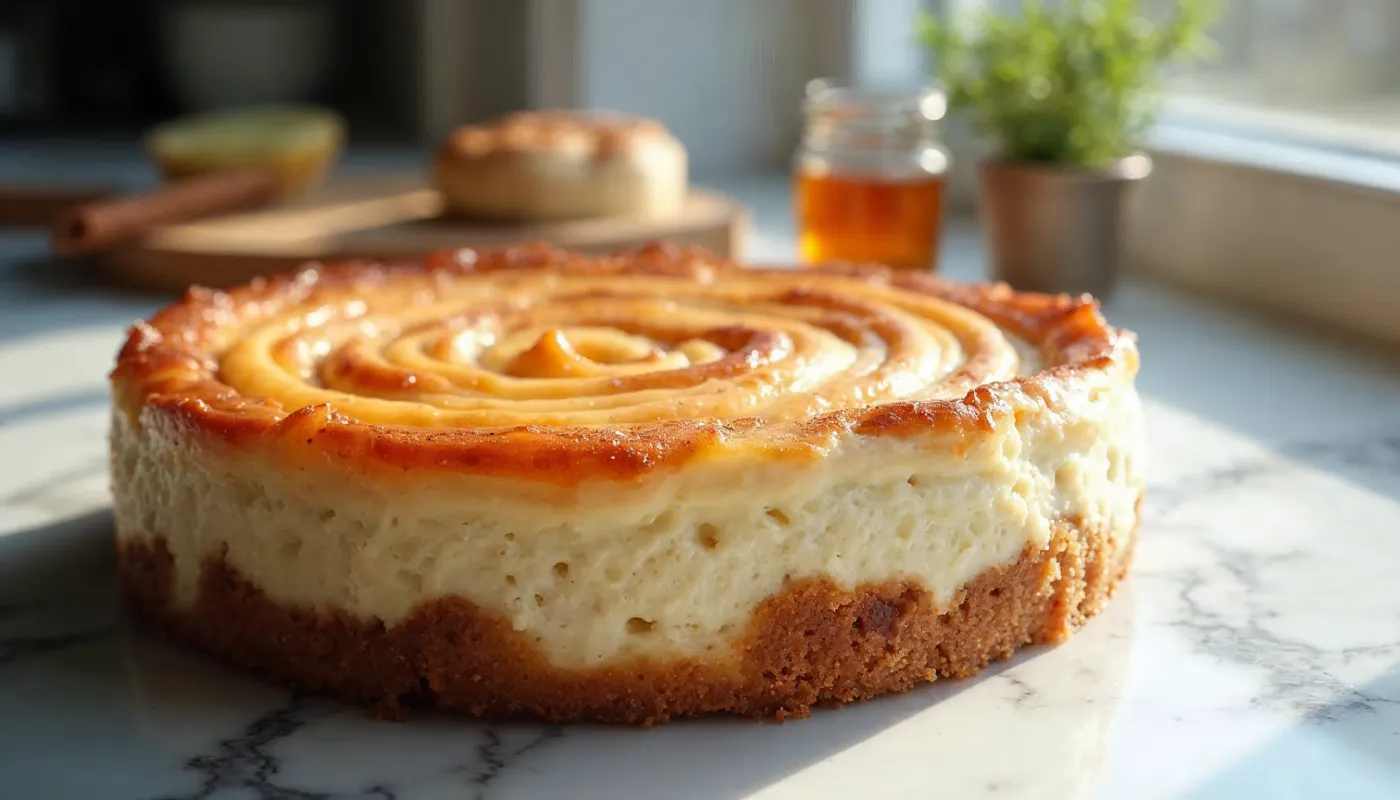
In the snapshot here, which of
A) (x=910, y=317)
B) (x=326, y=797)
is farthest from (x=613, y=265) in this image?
(x=326, y=797)

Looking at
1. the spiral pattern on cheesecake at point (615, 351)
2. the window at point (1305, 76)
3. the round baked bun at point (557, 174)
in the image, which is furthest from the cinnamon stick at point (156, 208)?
the window at point (1305, 76)

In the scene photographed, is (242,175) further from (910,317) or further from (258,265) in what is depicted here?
(910,317)

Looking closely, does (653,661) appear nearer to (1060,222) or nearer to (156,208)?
(1060,222)

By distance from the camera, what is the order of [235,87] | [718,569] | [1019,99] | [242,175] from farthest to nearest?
[235,87] < [242,175] < [1019,99] < [718,569]

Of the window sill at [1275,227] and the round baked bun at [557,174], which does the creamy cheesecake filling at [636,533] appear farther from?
the round baked bun at [557,174]

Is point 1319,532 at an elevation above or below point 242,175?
below

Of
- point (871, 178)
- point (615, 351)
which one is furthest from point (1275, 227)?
point (615, 351)

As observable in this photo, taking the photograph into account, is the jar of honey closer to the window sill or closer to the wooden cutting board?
the wooden cutting board
